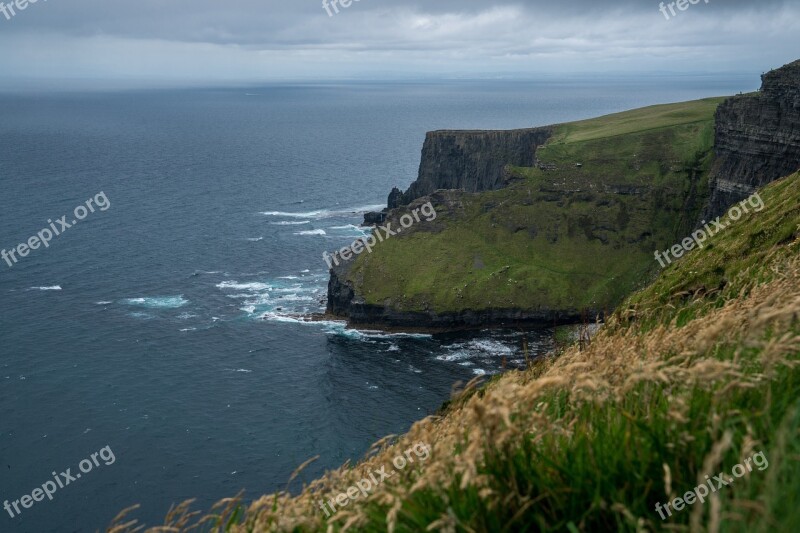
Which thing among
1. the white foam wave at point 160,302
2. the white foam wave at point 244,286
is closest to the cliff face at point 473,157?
the white foam wave at point 244,286

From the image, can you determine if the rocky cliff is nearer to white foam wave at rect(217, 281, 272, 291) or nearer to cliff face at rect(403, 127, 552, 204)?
cliff face at rect(403, 127, 552, 204)

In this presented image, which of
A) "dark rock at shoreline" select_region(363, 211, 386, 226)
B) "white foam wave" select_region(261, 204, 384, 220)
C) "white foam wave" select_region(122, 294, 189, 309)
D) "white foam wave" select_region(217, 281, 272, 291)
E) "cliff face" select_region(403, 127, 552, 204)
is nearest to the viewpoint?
"white foam wave" select_region(122, 294, 189, 309)

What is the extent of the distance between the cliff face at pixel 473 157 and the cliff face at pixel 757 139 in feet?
190

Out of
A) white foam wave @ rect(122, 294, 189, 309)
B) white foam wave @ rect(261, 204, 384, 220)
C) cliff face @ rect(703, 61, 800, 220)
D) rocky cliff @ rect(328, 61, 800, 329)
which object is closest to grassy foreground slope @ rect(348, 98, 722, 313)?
rocky cliff @ rect(328, 61, 800, 329)

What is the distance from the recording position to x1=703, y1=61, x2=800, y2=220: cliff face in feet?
308

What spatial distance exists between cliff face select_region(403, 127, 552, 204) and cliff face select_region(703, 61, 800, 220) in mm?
57766

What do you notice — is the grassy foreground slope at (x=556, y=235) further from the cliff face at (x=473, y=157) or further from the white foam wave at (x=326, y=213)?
the white foam wave at (x=326, y=213)

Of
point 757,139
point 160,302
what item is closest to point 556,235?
point 757,139

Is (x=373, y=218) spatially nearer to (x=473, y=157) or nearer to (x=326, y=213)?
(x=326, y=213)

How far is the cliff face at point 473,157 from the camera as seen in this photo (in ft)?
539

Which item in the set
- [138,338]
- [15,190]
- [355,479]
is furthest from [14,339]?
[15,190]

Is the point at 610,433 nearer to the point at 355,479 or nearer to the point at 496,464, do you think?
the point at 496,464

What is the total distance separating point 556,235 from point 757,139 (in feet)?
112

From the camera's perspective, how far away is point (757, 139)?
98.8 m
